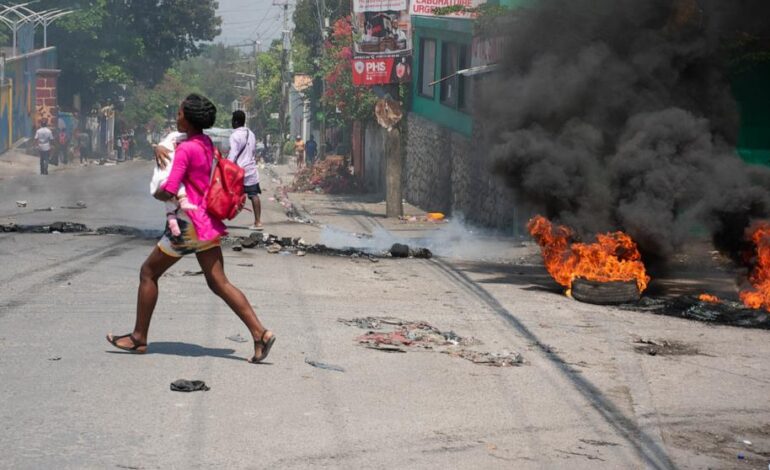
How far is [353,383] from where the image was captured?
7156 millimetres

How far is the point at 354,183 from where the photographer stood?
37.3 metres

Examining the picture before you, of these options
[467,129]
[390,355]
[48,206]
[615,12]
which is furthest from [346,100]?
[390,355]

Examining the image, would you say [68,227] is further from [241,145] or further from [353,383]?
[353,383]

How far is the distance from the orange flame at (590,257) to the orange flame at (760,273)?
994mm

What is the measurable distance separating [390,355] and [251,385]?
4.60 feet

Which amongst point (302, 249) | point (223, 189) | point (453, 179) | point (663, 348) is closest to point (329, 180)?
point (453, 179)

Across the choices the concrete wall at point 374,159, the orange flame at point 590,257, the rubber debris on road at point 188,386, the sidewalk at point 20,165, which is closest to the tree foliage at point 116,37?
the sidewalk at point 20,165

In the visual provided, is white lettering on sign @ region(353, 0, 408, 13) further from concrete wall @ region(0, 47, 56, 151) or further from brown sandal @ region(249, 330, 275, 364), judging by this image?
concrete wall @ region(0, 47, 56, 151)

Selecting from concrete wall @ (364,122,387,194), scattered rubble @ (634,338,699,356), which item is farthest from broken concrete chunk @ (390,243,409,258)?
concrete wall @ (364,122,387,194)

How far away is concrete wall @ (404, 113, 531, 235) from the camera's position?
21156mm

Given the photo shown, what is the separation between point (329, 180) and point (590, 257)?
26.2 m

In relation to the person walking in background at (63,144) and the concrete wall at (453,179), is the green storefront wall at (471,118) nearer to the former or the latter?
the concrete wall at (453,179)

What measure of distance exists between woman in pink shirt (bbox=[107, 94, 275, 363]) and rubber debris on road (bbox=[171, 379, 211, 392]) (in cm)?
70

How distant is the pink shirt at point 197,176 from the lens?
23.1 feet
